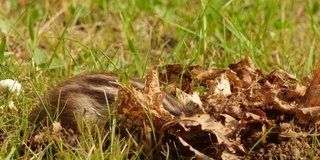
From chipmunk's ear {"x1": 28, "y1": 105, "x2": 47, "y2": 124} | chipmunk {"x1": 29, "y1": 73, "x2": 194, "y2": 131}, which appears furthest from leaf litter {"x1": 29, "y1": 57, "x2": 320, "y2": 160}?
chipmunk's ear {"x1": 28, "y1": 105, "x2": 47, "y2": 124}

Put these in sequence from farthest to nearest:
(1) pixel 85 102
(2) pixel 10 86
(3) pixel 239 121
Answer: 1. (2) pixel 10 86
2. (1) pixel 85 102
3. (3) pixel 239 121

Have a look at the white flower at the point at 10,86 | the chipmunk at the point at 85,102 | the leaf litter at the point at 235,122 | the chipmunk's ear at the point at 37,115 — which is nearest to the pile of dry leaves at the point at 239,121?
the leaf litter at the point at 235,122

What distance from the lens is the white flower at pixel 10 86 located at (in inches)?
176

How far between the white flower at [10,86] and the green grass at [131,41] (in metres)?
0.05

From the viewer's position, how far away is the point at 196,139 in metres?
3.95

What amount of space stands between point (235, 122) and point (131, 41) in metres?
1.32

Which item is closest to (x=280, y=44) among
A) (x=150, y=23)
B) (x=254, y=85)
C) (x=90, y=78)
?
(x=150, y=23)

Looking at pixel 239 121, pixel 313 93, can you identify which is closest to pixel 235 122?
pixel 239 121

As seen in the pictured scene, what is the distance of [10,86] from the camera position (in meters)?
4.50

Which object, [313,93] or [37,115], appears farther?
[37,115]

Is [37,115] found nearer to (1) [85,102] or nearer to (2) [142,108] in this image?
(1) [85,102]

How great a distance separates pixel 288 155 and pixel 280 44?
2.38 metres

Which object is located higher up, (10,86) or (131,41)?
(131,41)

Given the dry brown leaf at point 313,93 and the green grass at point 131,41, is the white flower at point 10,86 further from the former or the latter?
the dry brown leaf at point 313,93
